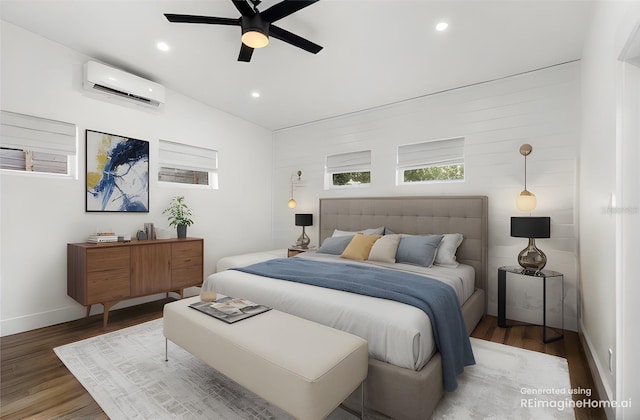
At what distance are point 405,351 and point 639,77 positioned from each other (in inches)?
74.1

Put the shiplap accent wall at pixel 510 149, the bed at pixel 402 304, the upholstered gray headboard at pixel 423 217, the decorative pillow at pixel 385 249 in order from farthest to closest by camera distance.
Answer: the upholstered gray headboard at pixel 423 217, the decorative pillow at pixel 385 249, the shiplap accent wall at pixel 510 149, the bed at pixel 402 304

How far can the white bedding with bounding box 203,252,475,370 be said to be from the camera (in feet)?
5.72

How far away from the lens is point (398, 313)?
1876mm

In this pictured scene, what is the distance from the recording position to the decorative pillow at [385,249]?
3385mm

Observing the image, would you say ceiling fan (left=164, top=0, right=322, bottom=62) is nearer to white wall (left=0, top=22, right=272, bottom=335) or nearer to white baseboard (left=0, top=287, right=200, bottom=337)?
white wall (left=0, top=22, right=272, bottom=335)

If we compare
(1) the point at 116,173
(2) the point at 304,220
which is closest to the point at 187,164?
(1) the point at 116,173

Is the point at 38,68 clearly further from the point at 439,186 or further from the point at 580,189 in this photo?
the point at 580,189

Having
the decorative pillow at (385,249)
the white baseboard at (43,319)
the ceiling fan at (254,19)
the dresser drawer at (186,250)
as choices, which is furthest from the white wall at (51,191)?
the decorative pillow at (385,249)

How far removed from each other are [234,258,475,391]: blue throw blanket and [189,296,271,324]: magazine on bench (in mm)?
519

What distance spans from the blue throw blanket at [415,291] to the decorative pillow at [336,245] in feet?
2.89

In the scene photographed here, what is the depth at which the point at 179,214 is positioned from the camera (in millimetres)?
4105

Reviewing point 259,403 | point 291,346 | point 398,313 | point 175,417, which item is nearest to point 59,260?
point 175,417

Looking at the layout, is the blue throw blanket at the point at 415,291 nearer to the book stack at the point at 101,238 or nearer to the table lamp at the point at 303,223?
the book stack at the point at 101,238

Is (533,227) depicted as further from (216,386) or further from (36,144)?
(36,144)
